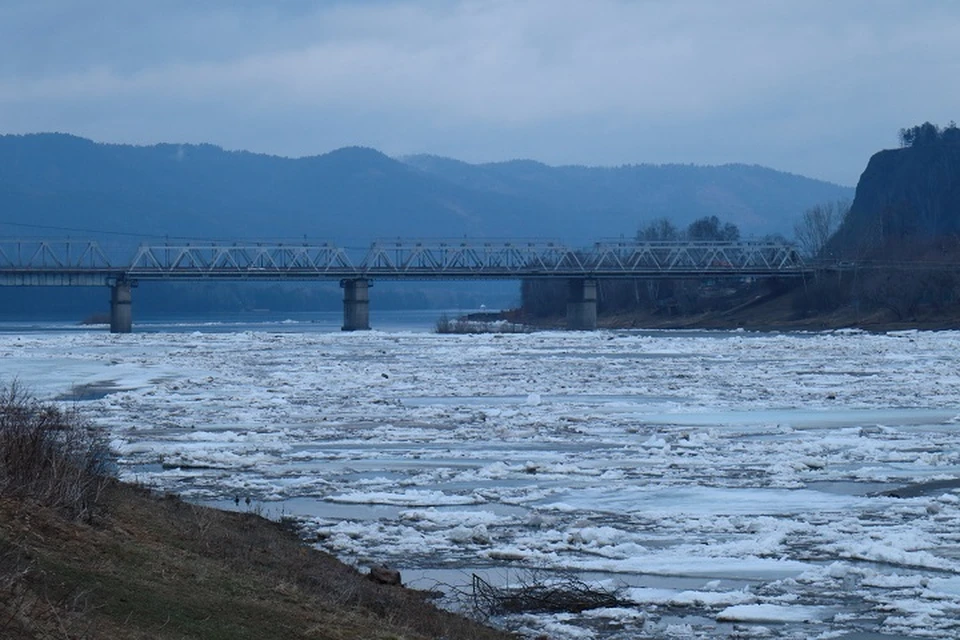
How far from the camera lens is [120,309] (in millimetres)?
128000

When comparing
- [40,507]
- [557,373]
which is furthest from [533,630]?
[557,373]

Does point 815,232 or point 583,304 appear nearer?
point 583,304

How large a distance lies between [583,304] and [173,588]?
5060 inches

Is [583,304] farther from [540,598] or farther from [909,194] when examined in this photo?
[540,598]

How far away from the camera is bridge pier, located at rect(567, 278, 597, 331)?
454 feet

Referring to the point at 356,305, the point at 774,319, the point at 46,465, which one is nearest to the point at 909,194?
the point at 774,319

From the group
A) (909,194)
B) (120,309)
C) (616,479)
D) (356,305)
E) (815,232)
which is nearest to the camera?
(616,479)

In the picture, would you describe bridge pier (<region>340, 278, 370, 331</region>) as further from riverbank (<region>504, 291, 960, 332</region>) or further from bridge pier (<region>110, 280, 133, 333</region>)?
riverbank (<region>504, 291, 960, 332</region>)

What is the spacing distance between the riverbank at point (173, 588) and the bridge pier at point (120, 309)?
115571 mm

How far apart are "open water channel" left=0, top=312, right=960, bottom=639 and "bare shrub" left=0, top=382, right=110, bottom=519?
11.5 ft

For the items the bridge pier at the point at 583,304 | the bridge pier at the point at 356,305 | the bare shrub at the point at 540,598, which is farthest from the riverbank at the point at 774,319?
the bare shrub at the point at 540,598

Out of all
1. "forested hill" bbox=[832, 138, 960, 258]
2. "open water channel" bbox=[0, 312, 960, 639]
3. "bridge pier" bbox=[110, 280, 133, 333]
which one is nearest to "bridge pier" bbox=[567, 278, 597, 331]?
"forested hill" bbox=[832, 138, 960, 258]

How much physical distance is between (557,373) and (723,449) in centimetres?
2638

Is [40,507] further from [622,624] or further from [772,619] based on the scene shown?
[772,619]
